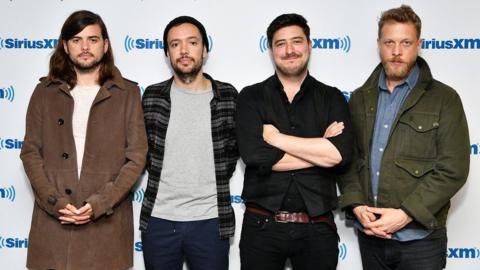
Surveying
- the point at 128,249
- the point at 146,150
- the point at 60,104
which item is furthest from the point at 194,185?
the point at 60,104

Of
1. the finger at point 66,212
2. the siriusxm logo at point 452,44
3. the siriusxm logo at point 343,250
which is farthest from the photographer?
the siriusxm logo at point 343,250

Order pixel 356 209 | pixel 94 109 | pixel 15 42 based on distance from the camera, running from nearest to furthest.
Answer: pixel 356 209 → pixel 94 109 → pixel 15 42

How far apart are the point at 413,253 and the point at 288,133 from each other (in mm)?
849

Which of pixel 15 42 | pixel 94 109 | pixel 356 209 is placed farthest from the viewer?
pixel 15 42

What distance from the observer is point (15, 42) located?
3035 millimetres

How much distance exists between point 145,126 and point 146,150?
16 centimetres

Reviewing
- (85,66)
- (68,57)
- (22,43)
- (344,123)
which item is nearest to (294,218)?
(344,123)

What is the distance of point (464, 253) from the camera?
2.89m

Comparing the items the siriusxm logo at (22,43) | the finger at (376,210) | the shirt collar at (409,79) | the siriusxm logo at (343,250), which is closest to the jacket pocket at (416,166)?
the finger at (376,210)

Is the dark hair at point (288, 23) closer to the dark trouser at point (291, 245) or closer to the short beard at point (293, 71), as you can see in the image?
the short beard at point (293, 71)

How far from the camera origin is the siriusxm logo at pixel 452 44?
2820 mm

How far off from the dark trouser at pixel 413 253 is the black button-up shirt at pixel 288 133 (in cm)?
34

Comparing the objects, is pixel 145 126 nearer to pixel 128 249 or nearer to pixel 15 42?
pixel 128 249

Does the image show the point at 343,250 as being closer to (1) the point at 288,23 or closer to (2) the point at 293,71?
(2) the point at 293,71
